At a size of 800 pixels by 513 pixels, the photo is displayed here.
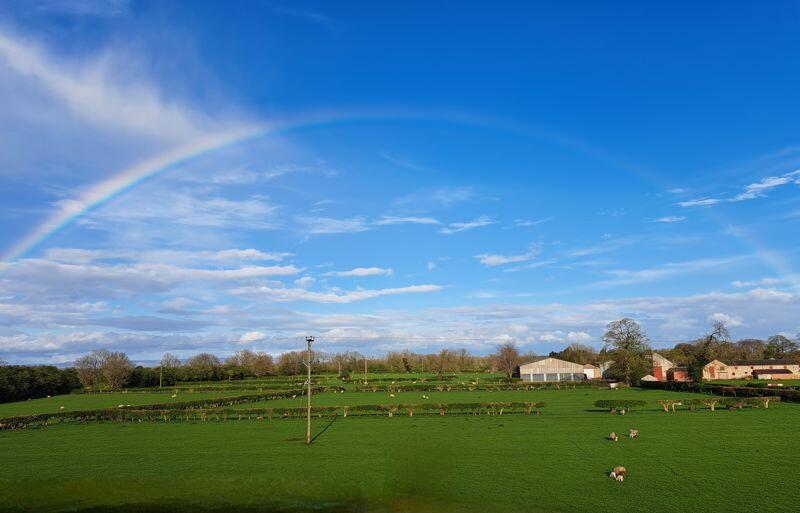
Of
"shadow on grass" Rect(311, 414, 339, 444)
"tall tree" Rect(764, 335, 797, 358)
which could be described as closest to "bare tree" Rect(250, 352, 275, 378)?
"shadow on grass" Rect(311, 414, 339, 444)

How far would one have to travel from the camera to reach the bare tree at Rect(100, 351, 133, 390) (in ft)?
386

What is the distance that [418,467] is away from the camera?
28047mm

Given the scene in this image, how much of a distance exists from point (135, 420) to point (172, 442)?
1962 centimetres

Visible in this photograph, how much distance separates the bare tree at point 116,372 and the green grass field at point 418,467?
79.8 meters

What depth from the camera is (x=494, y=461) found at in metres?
29.0

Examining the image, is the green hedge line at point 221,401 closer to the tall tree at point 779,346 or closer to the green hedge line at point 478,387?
the green hedge line at point 478,387

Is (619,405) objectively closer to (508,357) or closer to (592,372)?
(592,372)

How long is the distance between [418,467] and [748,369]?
120951 mm

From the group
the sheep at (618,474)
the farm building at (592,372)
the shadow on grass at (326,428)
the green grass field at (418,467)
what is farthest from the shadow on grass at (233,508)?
the farm building at (592,372)

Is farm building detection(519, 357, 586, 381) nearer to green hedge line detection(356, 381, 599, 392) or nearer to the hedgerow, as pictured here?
the hedgerow

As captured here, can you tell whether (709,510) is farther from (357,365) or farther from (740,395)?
(357,365)

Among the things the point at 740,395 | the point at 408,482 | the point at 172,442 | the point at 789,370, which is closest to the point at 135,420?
the point at 172,442

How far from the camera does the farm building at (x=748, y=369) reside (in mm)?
117125

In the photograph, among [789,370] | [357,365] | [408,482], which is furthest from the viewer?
[357,365]
